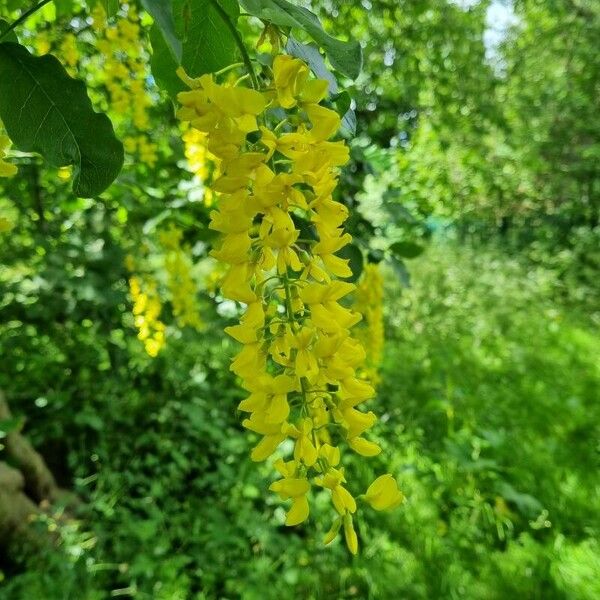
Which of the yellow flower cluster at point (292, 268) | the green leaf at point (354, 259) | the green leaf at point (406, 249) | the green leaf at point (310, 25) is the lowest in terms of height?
the yellow flower cluster at point (292, 268)

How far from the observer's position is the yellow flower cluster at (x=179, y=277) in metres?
2.21

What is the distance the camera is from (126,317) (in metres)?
3.54

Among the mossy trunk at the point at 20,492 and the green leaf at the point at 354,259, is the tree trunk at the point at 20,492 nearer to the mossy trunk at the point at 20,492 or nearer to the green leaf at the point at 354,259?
the mossy trunk at the point at 20,492

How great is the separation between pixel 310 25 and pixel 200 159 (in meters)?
1.33

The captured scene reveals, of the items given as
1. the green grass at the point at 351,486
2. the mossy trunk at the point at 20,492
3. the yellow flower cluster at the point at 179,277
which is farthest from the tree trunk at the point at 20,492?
the yellow flower cluster at the point at 179,277

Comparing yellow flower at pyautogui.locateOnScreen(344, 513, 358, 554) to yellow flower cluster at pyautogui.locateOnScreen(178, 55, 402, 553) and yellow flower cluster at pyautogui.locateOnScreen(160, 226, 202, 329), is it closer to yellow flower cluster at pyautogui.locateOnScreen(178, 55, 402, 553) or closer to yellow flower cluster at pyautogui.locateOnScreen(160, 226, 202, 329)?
yellow flower cluster at pyautogui.locateOnScreen(178, 55, 402, 553)

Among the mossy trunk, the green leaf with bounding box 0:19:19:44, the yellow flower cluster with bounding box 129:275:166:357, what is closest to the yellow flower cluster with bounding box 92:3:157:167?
the yellow flower cluster with bounding box 129:275:166:357

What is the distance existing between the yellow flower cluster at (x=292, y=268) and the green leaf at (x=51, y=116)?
0.12m

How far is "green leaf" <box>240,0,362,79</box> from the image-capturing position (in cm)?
48

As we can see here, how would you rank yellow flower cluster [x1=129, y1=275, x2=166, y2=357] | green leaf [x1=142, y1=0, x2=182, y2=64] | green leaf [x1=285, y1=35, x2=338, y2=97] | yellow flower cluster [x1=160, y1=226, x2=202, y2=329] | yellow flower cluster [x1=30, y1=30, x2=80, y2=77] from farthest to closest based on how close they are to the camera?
1. yellow flower cluster [x1=129, y1=275, x2=166, y2=357]
2. yellow flower cluster [x1=160, y1=226, x2=202, y2=329]
3. yellow flower cluster [x1=30, y1=30, x2=80, y2=77]
4. green leaf [x1=285, y1=35, x2=338, y2=97]
5. green leaf [x1=142, y1=0, x2=182, y2=64]

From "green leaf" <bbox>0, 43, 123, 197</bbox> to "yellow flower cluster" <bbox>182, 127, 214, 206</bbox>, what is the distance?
3.66ft

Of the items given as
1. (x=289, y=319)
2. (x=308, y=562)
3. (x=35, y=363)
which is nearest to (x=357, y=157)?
(x=289, y=319)

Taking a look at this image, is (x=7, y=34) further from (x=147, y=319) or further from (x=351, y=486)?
(x=351, y=486)

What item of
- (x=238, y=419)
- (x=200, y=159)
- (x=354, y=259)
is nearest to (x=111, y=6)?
(x=354, y=259)
